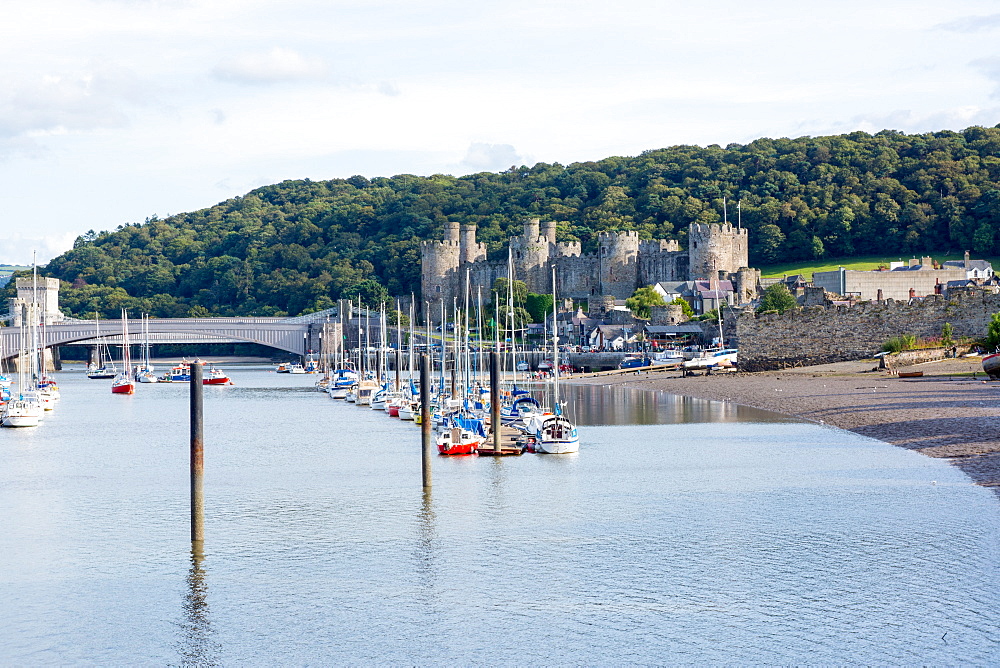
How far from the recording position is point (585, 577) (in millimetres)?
15156

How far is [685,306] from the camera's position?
247ft

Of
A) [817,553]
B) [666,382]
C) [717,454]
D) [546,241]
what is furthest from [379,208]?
[817,553]

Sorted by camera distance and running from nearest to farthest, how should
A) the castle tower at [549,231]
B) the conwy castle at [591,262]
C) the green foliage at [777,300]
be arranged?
the green foliage at [777,300] → the conwy castle at [591,262] → the castle tower at [549,231]

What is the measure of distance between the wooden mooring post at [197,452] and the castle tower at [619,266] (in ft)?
235

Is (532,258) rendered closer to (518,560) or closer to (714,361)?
(714,361)

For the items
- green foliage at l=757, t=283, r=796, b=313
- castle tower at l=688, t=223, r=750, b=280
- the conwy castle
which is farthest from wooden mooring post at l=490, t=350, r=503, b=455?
castle tower at l=688, t=223, r=750, b=280

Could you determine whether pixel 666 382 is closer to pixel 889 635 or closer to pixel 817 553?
pixel 817 553

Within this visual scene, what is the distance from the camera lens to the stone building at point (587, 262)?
267 ft

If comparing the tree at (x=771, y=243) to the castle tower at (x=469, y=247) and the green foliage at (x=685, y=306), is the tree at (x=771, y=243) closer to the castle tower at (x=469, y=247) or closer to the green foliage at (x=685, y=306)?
the green foliage at (x=685, y=306)

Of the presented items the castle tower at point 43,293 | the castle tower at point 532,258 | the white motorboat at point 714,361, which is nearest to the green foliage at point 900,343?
the white motorboat at point 714,361

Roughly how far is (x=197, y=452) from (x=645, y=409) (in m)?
24.6

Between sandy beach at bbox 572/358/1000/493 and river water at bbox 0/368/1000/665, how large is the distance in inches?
32.5

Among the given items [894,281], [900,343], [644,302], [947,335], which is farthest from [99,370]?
[947,335]

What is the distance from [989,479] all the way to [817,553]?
5.07 meters
